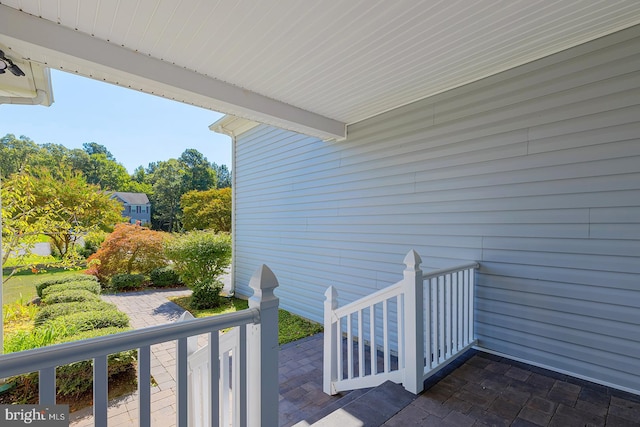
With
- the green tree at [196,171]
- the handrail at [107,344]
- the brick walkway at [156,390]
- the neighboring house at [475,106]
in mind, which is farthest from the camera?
the green tree at [196,171]

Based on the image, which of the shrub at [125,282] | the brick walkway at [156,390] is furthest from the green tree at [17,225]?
the shrub at [125,282]

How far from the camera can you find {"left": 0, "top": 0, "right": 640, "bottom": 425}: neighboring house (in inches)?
82.9

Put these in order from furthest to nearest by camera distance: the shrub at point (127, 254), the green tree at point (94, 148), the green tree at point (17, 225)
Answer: the green tree at point (94, 148)
the shrub at point (127, 254)
the green tree at point (17, 225)

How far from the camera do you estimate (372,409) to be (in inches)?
84.0

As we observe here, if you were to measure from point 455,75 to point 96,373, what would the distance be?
3.49 m

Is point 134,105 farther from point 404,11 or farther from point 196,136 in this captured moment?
point 404,11

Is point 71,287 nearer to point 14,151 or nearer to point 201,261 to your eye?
point 201,261

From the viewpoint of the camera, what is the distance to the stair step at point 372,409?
199cm

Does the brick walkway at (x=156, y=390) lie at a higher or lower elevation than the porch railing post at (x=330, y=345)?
lower

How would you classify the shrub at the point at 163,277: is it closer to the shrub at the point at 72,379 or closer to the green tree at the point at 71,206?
the green tree at the point at 71,206

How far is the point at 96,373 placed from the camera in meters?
0.94

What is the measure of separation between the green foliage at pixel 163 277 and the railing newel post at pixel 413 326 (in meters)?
8.10

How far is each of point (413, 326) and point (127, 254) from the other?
943cm

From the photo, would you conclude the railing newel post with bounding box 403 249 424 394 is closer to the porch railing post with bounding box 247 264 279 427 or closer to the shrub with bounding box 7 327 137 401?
the porch railing post with bounding box 247 264 279 427
